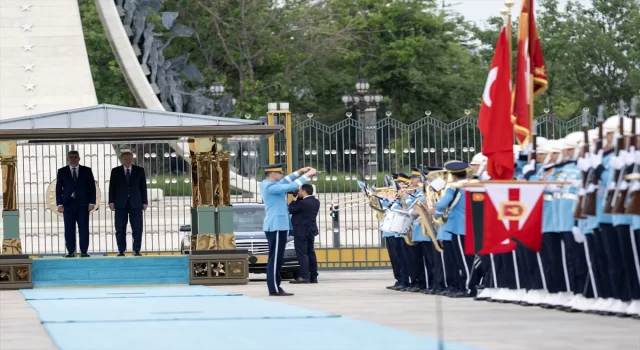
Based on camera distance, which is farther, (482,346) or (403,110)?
(403,110)

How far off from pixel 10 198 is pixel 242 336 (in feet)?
35.0

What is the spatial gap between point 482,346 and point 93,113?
1152 cm

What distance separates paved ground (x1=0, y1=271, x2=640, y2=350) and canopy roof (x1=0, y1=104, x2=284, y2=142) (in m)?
2.56

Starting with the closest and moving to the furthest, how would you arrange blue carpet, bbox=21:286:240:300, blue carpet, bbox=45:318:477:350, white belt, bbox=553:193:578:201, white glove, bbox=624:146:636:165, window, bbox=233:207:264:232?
blue carpet, bbox=45:318:477:350, white glove, bbox=624:146:636:165, white belt, bbox=553:193:578:201, blue carpet, bbox=21:286:240:300, window, bbox=233:207:264:232

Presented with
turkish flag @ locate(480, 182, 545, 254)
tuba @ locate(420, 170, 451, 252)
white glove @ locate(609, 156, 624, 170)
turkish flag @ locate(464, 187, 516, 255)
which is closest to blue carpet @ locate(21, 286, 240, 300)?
tuba @ locate(420, 170, 451, 252)

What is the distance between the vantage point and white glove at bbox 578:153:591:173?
48.9 feet

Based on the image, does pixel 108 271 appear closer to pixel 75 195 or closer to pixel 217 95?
pixel 75 195

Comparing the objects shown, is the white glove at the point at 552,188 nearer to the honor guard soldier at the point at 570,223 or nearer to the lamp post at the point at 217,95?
the honor guard soldier at the point at 570,223

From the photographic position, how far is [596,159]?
48.5 ft

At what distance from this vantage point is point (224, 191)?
23.1 metres

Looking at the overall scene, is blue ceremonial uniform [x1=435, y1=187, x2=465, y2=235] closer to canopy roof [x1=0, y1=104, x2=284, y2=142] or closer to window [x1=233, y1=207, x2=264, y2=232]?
canopy roof [x1=0, y1=104, x2=284, y2=142]

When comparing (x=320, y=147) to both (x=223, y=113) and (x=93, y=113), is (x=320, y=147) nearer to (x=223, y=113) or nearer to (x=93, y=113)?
(x=93, y=113)

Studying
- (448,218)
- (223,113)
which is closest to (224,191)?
(448,218)

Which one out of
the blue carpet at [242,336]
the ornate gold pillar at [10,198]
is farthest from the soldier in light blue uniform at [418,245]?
the ornate gold pillar at [10,198]
